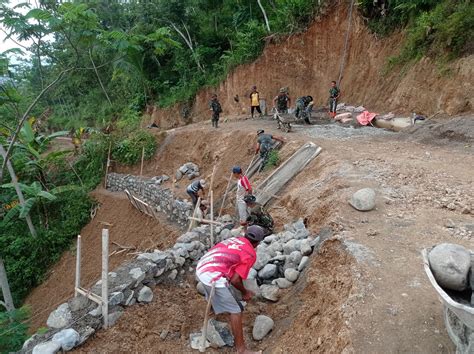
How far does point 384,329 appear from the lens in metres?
3.02

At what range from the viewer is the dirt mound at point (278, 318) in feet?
11.6

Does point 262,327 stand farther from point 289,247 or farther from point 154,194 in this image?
point 154,194

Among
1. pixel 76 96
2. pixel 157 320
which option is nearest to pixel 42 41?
pixel 157 320

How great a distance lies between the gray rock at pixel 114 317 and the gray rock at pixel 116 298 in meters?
0.11

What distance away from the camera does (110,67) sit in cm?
2984

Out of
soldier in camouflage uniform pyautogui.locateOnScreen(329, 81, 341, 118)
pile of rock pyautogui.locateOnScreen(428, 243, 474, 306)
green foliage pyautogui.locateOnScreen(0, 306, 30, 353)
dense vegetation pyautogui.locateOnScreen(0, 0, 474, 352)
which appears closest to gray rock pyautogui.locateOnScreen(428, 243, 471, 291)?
pile of rock pyautogui.locateOnScreen(428, 243, 474, 306)

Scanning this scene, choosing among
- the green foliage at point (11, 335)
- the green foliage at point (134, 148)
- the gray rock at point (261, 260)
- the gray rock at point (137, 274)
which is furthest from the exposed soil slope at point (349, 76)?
the green foliage at point (11, 335)

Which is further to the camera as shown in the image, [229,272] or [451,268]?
[229,272]

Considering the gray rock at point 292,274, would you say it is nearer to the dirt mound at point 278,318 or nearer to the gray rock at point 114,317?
the dirt mound at point 278,318

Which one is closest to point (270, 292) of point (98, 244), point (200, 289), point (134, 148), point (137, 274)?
point (200, 289)

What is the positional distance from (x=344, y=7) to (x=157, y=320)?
47.3 ft

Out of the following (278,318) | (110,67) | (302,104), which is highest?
(110,67)

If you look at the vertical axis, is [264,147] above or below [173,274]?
above

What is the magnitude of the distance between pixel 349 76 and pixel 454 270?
505 inches
